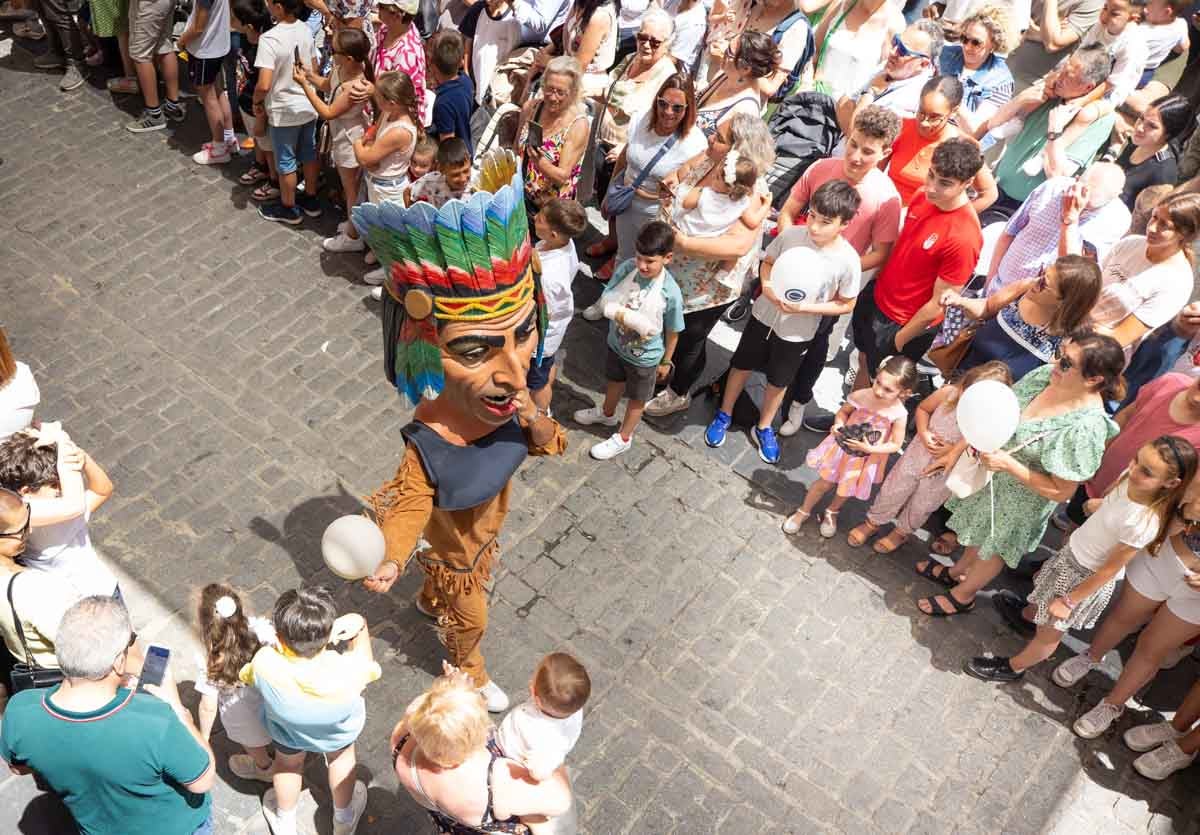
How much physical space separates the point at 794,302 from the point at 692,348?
0.83 meters

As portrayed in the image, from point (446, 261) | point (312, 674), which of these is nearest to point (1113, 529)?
point (446, 261)

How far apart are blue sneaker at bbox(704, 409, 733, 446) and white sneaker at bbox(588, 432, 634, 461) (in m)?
0.53

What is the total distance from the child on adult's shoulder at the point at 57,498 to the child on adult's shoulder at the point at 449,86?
→ 3502mm

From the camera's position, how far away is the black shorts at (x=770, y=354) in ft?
19.4

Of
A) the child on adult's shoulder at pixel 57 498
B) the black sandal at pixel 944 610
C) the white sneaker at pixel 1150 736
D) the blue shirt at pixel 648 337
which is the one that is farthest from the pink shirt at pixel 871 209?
the child on adult's shoulder at pixel 57 498

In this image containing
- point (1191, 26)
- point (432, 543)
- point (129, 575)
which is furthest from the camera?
point (1191, 26)

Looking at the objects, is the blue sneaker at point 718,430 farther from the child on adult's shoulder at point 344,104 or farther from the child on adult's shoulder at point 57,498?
the child on adult's shoulder at point 57,498

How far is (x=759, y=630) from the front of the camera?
538 cm

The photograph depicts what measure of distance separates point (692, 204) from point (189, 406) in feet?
10.7

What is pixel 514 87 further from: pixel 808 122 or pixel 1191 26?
pixel 1191 26

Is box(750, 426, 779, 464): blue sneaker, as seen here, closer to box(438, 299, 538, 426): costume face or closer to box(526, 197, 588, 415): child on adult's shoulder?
box(526, 197, 588, 415): child on adult's shoulder

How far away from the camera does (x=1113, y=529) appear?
4.63 metres

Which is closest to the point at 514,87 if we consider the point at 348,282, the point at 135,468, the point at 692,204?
the point at 348,282

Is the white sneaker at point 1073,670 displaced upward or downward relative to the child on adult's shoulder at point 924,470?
downward
